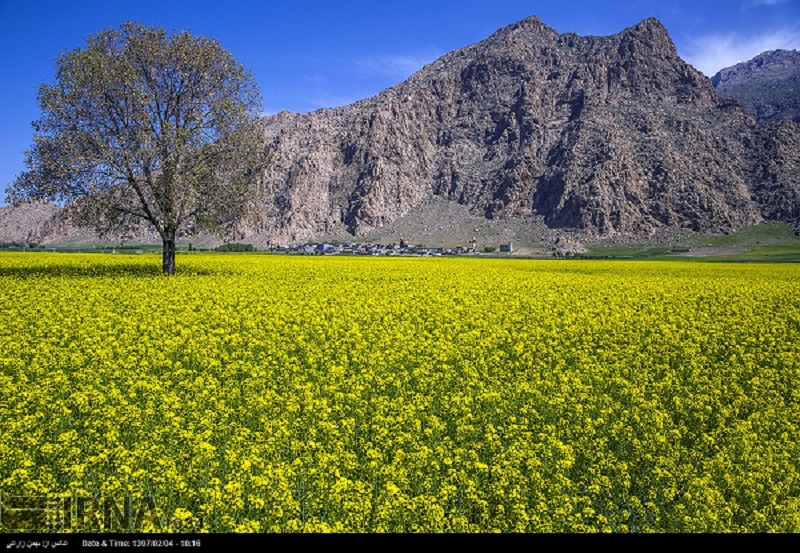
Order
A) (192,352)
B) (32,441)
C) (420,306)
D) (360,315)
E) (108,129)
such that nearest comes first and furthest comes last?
1. (32,441)
2. (192,352)
3. (360,315)
4. (420,306)
5. (108,129)

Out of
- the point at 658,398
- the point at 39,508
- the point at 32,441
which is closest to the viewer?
the point at 39,508

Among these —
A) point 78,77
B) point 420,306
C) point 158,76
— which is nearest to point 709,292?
point 420,306

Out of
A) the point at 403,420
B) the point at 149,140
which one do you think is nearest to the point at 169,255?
the point at 149,140

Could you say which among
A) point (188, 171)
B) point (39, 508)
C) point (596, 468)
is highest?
point (188, 171)

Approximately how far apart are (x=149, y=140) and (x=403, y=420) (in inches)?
1145

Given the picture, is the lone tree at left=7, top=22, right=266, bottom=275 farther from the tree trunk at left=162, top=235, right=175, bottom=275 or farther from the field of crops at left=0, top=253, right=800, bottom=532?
the field of crops at left=0, top=253, right=800, bottom=532

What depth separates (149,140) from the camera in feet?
104

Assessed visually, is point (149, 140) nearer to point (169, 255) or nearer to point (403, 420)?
point (169, 255)

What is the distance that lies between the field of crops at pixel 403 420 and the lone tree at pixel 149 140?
50.2 ft

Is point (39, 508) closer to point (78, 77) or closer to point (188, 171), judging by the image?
point (188, 171)

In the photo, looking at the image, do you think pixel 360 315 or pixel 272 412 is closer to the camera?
pixel 272 412

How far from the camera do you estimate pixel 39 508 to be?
5.42 metres

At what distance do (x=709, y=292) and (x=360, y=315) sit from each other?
21.1 m

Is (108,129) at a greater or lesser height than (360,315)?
greater
